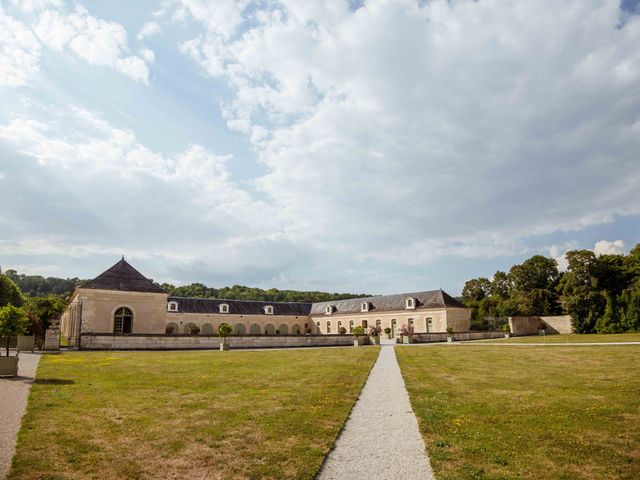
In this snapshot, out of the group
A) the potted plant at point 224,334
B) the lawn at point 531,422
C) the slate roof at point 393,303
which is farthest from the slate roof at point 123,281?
the slate roof at point 393,303

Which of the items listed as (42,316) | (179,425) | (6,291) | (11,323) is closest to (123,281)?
(42,316)

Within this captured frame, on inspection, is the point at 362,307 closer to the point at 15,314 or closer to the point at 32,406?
the point at 15,314

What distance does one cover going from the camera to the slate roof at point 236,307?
149 ft

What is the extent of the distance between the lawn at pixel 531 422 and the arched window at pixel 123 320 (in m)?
25.3

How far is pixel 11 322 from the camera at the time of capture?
13.2 metres

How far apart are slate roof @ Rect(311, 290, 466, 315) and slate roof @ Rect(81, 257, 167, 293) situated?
85.9 feet

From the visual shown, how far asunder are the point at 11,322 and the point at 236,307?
36.2m

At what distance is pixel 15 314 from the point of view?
524 inches

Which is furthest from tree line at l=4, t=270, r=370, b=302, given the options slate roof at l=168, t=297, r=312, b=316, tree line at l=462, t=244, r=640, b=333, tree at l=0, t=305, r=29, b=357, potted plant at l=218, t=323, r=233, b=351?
tree at l=0, t=305, r=29, b=357

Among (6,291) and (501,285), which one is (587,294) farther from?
(6,291)

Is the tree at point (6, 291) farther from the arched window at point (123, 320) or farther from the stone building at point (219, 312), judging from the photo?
the arched window at point (123, 320)

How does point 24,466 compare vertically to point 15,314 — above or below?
below

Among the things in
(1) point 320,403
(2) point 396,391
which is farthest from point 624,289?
(1) point 320,403

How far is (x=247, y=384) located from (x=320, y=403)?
3.24 m
